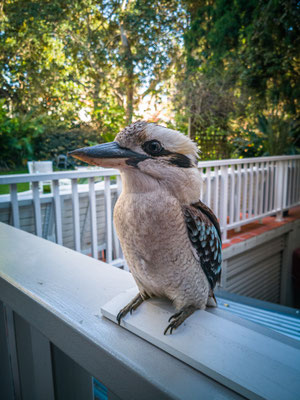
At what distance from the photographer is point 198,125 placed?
6375 millimetres

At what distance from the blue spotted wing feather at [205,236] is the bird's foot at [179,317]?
101 millimetres

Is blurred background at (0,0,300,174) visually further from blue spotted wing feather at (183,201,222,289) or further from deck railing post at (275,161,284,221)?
blue spotted wing feather at (183,201,222,289)

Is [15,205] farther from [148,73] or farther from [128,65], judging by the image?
[148,73]

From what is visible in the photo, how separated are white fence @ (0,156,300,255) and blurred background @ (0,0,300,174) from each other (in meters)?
0.91

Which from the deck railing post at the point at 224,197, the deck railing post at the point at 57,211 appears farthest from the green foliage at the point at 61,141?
the deck railing post at the point at 57,211

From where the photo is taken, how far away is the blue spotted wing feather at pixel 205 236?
535 mm

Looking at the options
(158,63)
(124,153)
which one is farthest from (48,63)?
(124,153)

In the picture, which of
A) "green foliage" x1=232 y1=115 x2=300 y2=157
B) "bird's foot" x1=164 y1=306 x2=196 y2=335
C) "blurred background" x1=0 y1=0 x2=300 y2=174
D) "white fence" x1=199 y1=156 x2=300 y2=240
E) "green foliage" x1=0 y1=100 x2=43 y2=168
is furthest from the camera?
"green foliage" x1=0 y1=100 x2=43 y2=168

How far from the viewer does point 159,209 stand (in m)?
0.50

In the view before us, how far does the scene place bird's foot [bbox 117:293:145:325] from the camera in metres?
0.50

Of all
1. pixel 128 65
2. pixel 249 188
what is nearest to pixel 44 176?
pixel 249 188

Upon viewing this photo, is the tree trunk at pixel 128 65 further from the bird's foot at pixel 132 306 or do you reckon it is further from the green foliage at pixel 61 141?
the bird's foot at pixel 132 306

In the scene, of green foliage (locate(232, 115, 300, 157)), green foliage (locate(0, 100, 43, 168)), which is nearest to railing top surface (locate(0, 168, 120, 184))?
green foliage (locate(232, 115, 300, 157))

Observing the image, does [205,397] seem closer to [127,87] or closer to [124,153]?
[124,153]
